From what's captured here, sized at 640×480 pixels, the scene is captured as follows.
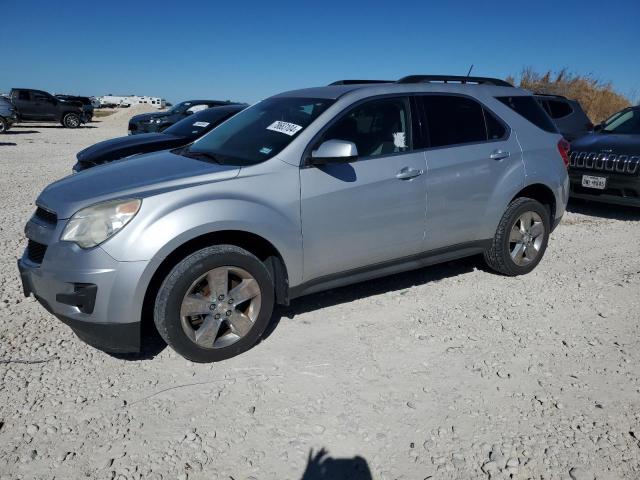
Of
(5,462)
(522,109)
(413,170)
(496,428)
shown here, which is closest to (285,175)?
(413,170)

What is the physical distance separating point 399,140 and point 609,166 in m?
4.66

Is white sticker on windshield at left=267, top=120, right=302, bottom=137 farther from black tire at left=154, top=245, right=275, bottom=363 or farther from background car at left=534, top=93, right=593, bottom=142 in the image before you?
background car at left=534, top=93, right=593, bottom=142

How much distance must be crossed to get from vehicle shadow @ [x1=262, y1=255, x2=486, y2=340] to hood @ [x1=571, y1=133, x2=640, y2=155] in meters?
3.37

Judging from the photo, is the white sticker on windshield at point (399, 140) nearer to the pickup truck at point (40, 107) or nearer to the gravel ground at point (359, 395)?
the gravel ground at point (359, 395)

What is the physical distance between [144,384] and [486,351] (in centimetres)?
232

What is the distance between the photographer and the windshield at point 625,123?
7.93 m

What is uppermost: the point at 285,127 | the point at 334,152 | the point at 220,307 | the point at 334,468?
the point at 285,127

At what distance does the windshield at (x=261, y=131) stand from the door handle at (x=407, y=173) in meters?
0.76

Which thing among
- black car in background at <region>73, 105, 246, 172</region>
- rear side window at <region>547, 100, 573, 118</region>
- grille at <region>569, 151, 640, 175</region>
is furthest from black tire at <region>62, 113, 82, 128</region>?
grille at <region>569, 151, 640, 175</region>

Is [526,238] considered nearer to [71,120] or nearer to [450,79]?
[450,79]

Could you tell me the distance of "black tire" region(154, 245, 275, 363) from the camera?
10.1 feet

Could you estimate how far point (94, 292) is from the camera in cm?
293

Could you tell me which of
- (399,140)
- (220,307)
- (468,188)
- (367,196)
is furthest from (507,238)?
(220,307)

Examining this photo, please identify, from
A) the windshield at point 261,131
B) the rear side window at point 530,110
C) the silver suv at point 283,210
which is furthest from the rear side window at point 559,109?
the windshield at point 261,131
